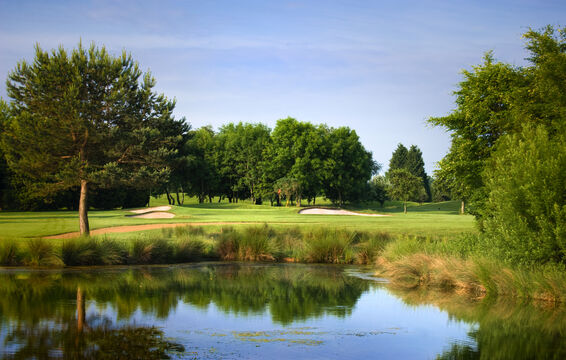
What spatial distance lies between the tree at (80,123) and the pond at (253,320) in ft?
33.4

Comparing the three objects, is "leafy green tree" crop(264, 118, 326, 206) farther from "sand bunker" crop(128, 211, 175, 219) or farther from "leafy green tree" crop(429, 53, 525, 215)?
"leafy green tree" crop(429, 53, 525, 215)

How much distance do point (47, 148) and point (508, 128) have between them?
22.6 meters

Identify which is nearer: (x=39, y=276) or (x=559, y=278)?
(x=559, y=278)

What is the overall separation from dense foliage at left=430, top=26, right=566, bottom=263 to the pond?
2.41m

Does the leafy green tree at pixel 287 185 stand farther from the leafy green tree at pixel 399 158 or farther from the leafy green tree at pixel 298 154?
the leafy green tree at pixel 399 158

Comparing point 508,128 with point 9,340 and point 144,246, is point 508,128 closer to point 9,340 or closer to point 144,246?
point 144,246

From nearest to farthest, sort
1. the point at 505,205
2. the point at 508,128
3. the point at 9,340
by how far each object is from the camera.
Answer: the point at 9,340 → the point at 505,205 → the point at 508,128

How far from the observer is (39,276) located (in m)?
16.8

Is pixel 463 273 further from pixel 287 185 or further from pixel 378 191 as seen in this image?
pixel 378 191

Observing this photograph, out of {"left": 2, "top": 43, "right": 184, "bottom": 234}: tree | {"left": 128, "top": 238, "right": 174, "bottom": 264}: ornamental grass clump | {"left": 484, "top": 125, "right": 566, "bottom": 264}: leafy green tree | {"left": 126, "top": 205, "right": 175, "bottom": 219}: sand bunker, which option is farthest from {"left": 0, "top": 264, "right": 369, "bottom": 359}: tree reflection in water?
{"left": 126, "top": 205, "right": 175, "bottom": 219}: sand bunker

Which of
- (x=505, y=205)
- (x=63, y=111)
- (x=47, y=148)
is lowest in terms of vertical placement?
(x=505, y=205)

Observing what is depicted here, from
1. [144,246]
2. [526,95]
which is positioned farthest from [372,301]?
[526,95]

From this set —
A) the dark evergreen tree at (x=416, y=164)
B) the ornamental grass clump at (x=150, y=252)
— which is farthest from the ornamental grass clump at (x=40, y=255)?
the dark evergreen tree at (x=416, y=164)

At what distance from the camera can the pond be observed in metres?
9.23
